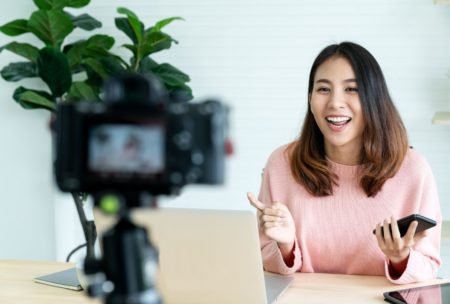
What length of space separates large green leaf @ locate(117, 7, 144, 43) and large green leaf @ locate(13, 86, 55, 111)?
0.52 metres

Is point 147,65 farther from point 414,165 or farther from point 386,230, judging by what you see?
point 386,230

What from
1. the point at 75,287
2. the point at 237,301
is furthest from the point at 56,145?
the point at 75,287

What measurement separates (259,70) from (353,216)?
55.9 inches

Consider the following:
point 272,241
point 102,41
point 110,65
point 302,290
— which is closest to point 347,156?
point 272,241

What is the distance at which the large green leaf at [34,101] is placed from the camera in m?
3.37

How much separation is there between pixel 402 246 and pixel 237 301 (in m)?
0.49

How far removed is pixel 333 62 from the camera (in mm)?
2277

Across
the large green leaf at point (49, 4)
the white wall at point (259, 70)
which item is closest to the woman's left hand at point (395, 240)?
the white wall at point (259, 70)

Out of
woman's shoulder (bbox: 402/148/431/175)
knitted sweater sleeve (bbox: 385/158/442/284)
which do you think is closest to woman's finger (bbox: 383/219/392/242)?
knitted sweater sleeve (bbox: 385/158/442/284)

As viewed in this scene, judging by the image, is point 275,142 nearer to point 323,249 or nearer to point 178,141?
point 323,249

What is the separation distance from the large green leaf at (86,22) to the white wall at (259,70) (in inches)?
7.9

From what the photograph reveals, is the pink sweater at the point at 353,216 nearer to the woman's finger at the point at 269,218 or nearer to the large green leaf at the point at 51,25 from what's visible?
the woman's finger at the point at 269,218

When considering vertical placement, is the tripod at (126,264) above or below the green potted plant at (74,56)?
below

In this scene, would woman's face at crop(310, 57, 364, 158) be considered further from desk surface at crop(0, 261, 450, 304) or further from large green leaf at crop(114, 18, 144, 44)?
large green leaf at crop(114, 18, 144, 44)
